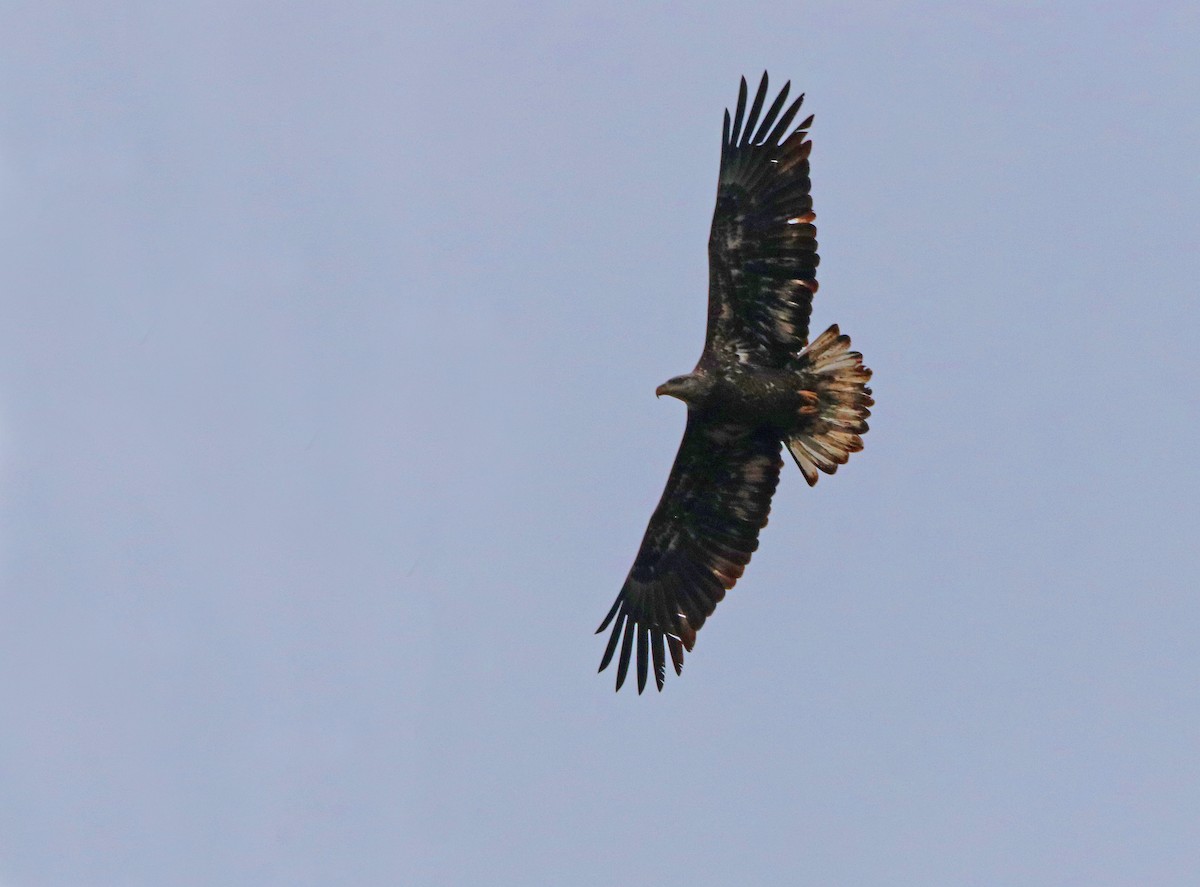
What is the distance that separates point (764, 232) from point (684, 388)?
5.33 feet

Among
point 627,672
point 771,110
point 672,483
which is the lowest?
point 627,672

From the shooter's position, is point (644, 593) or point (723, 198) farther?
point (644, 593)

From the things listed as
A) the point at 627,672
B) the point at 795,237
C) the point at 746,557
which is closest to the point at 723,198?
the point at 795,237

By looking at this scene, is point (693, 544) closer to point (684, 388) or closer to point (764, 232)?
point (684, 388)

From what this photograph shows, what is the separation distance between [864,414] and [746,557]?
1884 mm

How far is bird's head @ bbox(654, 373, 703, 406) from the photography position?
17781 millimetres

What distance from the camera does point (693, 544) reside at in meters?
18.9

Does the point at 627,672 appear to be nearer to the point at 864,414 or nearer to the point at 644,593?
the point at 644,593

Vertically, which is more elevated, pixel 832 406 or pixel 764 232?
pixel 764 232

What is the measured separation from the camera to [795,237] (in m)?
17.4

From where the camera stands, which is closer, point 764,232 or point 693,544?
point 764,232

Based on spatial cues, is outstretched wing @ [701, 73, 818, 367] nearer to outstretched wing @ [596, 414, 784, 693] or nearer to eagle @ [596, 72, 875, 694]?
eagle @ [596, 72, 875, 694]

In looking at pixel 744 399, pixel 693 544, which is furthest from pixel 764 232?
pixel 693 544

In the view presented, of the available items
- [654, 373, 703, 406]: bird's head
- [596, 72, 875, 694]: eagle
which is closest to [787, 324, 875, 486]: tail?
[596, 72, 875, 694]: eagle
